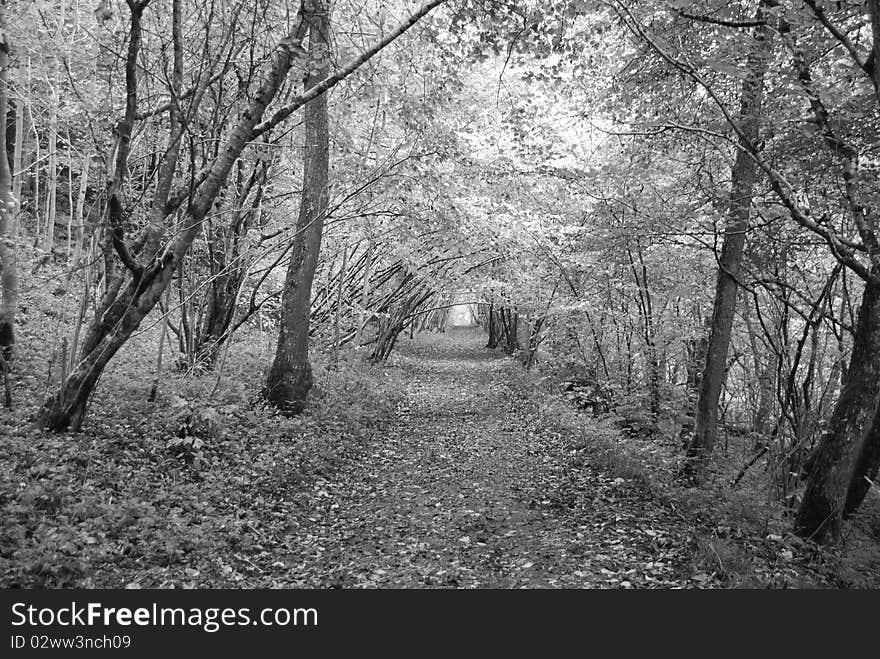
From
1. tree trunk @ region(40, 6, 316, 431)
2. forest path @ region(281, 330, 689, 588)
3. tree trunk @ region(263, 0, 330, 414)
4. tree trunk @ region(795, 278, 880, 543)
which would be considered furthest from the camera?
tree trunk @ region(263, 0, 330, 414)

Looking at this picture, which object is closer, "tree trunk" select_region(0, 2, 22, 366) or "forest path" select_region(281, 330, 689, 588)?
"forest path" select_region(281, 330, 689, 588)

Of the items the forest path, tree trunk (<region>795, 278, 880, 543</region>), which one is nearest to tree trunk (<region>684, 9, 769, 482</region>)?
the forest path

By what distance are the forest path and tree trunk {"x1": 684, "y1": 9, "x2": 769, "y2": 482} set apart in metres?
1.17

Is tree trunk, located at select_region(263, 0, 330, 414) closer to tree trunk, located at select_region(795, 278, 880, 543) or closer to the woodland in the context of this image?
the woodland

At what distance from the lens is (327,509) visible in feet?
21.6

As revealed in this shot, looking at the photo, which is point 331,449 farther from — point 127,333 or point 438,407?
point 438,407

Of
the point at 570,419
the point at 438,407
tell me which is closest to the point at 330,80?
the point at 570,419

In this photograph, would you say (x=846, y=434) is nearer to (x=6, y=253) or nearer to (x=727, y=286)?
(x=727, y=286)

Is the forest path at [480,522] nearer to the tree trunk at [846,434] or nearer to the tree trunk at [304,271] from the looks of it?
the tree trunk at [846,434]

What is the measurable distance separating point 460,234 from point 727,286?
24.0 ft

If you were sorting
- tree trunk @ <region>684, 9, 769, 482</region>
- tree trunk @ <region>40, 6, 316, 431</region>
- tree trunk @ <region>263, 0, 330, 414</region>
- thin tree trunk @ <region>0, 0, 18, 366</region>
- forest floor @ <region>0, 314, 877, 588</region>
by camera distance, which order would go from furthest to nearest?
tree trunk @ <region>263, 0, 330, 414</region> → thin tree trunk @ <region>0, 0, 18, 366</region> → tree trunk @ <region>684, 9, 769, 482</region> → tree trunk @ <region>40, 6, 316, 431</region> → forest floor @ <region>0, 314, 877, 588</region>

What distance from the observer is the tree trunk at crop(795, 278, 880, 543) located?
5.23m

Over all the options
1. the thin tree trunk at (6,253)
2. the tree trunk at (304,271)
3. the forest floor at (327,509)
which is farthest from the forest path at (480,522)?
the thin tree trunk at (6,253)

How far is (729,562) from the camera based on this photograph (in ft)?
16.0
